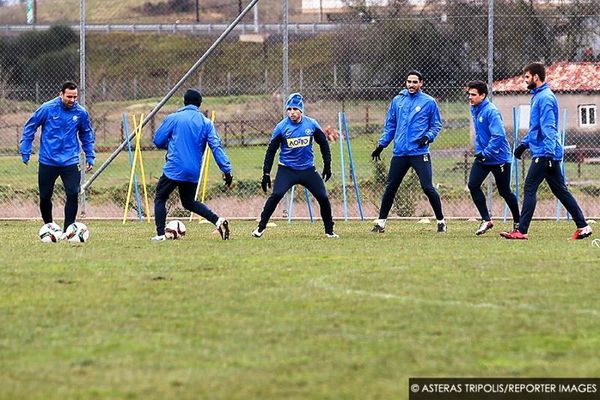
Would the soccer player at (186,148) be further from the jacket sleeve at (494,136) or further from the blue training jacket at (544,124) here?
the blue training jacket at (544,124)

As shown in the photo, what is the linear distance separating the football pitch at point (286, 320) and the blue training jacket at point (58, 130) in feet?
9.23

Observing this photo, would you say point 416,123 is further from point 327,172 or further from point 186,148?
point 186,148

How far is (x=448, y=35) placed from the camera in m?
23.9

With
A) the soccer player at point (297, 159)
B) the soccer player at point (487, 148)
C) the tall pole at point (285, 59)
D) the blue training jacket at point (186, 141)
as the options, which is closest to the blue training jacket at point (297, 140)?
the soccer player at point (297, 159)

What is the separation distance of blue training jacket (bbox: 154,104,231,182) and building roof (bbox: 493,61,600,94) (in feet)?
28.5

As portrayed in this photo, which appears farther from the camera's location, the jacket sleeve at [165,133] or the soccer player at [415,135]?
the soccer player at [415,135]

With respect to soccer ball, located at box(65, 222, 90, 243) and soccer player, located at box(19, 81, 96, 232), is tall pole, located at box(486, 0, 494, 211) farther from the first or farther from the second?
soccer ball, located at box(65, 222, 90, 243)

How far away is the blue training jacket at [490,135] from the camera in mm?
17328

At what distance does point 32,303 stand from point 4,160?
55.9ft

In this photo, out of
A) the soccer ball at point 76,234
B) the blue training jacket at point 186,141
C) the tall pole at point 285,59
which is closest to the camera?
the soccer ball at point 76,234

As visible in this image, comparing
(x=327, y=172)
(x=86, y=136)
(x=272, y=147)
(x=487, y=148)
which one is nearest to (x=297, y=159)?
(x=272, y=147)

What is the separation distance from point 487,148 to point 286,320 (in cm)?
889

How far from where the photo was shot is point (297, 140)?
681 inches

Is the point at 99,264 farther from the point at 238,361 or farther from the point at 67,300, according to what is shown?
the point at 238,361
